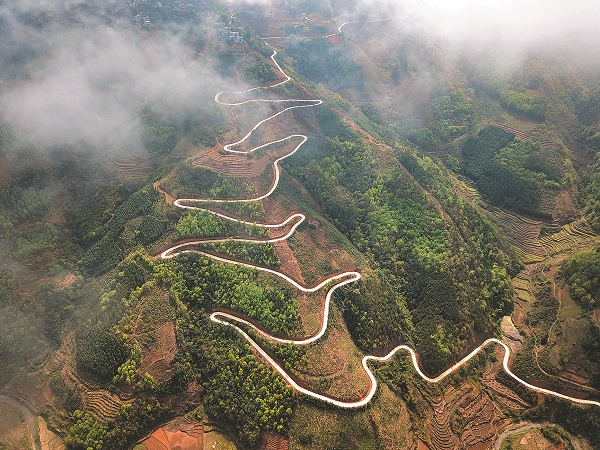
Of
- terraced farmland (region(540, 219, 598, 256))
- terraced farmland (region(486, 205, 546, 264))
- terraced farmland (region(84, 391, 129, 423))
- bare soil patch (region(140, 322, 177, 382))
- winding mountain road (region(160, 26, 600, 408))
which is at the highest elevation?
terraced farmland (region(540, 219, 598, 256))

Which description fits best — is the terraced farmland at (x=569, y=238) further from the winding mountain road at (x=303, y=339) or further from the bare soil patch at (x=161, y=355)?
the bare soil patch at (x=161, y=355)

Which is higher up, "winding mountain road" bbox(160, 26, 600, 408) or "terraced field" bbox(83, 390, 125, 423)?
"winding mountain road" bbox(160, 26, 600, 408)

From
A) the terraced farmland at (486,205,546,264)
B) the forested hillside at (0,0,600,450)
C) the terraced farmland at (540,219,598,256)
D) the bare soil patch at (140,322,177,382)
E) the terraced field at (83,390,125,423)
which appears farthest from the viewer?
the terraced farmland at (486,205,546,264)

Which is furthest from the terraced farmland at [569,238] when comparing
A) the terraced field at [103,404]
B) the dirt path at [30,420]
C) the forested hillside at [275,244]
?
the dirt path at [30,420]

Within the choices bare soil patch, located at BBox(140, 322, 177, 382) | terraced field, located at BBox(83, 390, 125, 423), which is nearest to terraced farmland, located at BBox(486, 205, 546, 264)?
bare soil patch, located at BBox(140, 322, 177, 382)

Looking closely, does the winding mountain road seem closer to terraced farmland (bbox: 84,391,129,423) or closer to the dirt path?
terraced farmland (bbox: 84,391,129,423)

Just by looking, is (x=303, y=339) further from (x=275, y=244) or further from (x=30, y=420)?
(x=30, y=420)

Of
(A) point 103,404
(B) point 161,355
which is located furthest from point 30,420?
(B) point 161,355

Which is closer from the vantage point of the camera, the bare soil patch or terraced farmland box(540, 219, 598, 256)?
the bare soil patch
